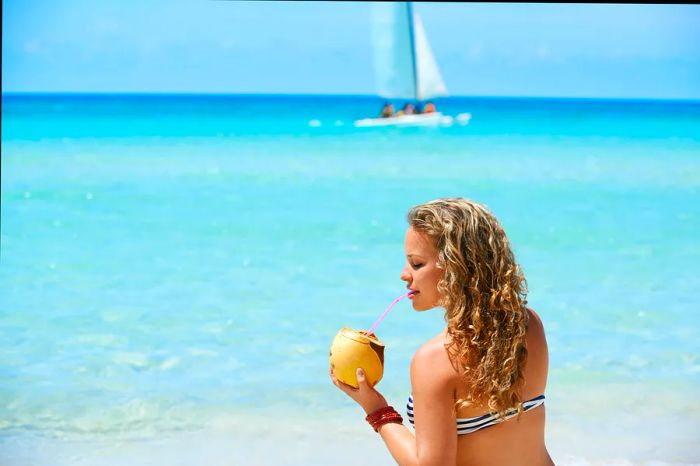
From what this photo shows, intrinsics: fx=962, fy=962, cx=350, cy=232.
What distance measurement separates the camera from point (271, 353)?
5.59 metres

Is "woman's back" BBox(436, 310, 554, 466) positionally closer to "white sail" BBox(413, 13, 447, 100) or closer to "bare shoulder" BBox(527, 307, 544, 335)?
"bare shoulder" BBox(527, 307, 544, 335)

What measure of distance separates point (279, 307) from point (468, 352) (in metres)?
4.85

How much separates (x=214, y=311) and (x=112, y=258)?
2.33 m

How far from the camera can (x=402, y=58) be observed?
3052cm

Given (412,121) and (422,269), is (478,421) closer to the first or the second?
(422,269)

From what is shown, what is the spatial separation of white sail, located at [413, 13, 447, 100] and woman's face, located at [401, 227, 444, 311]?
2919cm

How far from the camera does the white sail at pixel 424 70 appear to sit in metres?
31.1

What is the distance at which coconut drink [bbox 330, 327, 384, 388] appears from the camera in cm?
211

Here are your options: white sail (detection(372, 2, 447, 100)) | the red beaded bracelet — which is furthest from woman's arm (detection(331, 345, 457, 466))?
white sail (detection(372, 2, 447, 100))

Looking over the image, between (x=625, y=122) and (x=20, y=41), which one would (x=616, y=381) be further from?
(x=20, y=41)

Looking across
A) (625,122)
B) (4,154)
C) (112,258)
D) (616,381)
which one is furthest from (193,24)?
(616,381)

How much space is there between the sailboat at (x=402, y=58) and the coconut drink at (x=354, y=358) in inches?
1040

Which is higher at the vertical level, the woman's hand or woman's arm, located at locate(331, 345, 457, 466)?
the woman's hand

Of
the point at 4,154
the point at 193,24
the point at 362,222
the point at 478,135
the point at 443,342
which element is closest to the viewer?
the point at 443,342
